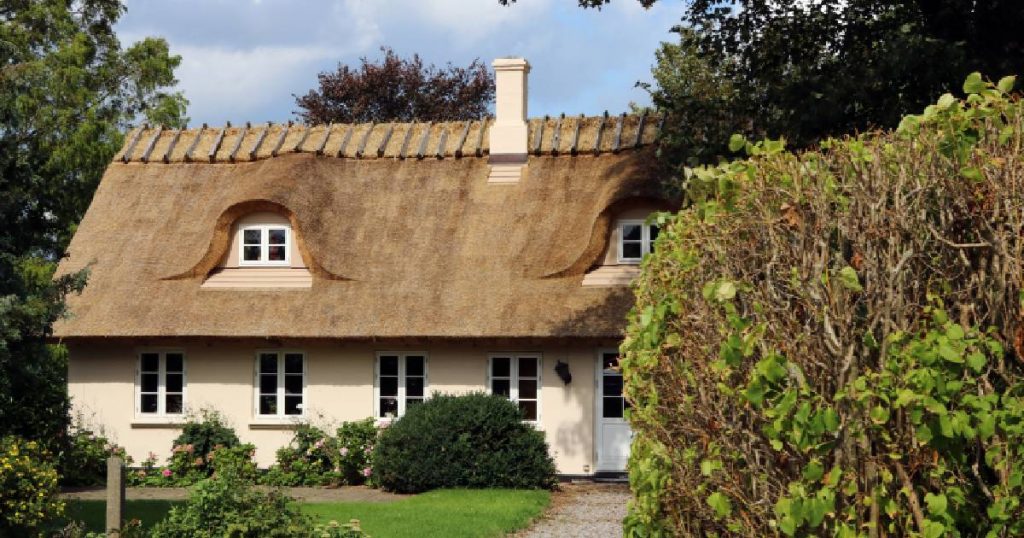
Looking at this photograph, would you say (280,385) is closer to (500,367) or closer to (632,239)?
(500,367)

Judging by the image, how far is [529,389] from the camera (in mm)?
23469

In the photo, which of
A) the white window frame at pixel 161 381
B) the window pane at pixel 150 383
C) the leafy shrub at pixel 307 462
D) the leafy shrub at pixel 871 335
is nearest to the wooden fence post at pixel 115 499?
the leafy shrub at pixel 871 335

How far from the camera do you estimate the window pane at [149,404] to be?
24.7 meters

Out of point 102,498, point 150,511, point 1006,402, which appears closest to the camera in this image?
point 1006,402

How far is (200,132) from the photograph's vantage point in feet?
92.4

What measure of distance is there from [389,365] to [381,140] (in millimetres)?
5287

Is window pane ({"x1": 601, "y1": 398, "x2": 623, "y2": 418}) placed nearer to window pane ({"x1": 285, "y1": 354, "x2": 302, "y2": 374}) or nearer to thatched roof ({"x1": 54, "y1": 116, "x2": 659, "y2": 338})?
thatched roof ({"x1": 54, "y1": 116, "x2": 659, "y2": 338})

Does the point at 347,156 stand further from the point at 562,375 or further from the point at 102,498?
the point at 102,498

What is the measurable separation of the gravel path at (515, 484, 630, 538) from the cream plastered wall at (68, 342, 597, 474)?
56.4 inches

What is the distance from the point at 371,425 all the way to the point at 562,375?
11.1ft

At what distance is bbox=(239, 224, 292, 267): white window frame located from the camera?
24.8 m

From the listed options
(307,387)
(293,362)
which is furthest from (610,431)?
(293,362)

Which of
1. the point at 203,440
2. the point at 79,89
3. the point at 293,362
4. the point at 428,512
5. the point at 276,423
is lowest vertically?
the point at 428,512

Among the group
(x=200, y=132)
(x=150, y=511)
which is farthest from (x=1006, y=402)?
(x=200, y=132)
